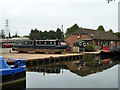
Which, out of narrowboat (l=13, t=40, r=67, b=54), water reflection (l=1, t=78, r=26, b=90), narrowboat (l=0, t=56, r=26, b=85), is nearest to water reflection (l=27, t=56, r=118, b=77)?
water reflection (l=1, t=78, r=26, b=90)

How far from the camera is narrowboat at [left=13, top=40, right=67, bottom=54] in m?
33.8

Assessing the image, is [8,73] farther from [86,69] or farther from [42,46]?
[42,46]

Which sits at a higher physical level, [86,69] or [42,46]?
[42,46]

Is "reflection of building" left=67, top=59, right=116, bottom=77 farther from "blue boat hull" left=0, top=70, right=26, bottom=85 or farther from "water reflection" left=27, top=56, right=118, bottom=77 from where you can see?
"blue boat hull" left=0, top=70, right=26, bottom=85

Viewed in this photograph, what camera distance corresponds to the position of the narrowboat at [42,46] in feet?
111

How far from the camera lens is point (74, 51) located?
40000 millimetres

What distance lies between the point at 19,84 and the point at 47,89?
7.88 feet

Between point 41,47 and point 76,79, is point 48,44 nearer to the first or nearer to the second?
point 41,47

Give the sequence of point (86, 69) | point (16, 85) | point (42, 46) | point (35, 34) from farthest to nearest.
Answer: point (35, 34) < point (42, 46) < point (86, 69) < point (16, 85)

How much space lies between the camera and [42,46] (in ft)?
115

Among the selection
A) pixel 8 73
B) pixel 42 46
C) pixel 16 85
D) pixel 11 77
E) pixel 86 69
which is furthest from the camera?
pixel 42 46

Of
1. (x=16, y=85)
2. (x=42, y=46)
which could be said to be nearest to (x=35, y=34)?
(x=42, y=46)

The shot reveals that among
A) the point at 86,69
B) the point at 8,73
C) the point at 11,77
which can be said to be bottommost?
the point at 86,69

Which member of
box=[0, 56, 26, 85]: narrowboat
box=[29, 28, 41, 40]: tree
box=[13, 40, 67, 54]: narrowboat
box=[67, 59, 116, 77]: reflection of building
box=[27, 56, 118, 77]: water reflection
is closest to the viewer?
box=[0, 56, 26, 85]: narrowboat
